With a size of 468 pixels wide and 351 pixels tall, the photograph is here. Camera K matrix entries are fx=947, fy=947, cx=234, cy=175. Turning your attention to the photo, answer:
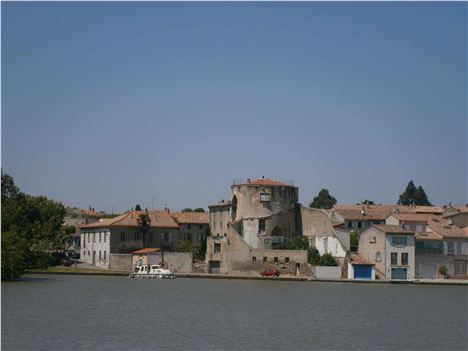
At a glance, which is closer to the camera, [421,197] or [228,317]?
[228,317]

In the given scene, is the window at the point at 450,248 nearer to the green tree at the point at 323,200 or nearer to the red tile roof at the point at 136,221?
the red tile roof at the point at 136,221

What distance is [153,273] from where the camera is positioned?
80.5m

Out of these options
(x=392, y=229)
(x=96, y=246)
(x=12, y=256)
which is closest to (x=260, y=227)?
(x=392, y=229)

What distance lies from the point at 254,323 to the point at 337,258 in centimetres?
3805

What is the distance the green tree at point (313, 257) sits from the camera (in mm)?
79438

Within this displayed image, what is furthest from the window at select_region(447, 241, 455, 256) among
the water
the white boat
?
the white boat

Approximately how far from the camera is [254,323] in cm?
4175

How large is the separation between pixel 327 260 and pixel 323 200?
→ 6277cm

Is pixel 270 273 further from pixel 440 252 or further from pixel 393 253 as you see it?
pixel 440 252

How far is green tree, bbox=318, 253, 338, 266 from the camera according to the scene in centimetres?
7844

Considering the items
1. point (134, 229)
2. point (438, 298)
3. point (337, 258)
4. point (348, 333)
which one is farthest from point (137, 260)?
point (348, 333)

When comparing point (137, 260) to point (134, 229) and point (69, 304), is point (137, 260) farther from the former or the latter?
point (69, 304)

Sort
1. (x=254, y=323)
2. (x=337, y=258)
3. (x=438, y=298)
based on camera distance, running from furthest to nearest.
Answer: (x=337, y=258) → (x=438, y=298) → (x=254, y=323)

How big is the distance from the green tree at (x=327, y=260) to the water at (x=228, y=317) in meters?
10.0
